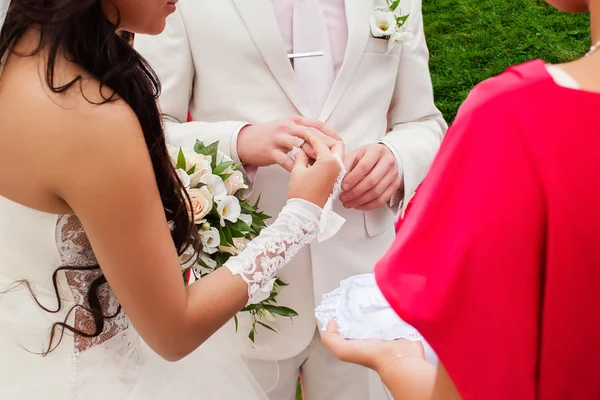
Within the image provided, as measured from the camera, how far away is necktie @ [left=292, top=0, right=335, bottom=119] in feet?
6.31

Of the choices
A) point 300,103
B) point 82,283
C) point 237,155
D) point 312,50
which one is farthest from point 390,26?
point 82,283

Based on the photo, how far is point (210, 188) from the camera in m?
1.71

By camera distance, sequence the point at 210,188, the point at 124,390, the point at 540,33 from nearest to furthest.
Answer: the point at 124,390
the point at 210,188
the point at 540,33

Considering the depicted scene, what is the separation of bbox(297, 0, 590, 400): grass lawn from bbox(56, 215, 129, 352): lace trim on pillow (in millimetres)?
3562

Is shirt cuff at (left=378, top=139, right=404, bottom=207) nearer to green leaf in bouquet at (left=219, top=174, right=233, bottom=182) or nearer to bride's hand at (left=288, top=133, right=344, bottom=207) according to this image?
bride's hand at (left=288, top=133, right=344, bottom=207)

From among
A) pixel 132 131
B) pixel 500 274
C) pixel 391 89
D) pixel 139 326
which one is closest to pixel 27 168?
pixel 132 131

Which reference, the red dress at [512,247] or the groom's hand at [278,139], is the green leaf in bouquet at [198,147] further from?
the red dress at [512,247]

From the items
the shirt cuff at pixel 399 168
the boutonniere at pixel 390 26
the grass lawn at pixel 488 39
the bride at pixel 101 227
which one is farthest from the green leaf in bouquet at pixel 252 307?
the grass lawn at pixel 488 39

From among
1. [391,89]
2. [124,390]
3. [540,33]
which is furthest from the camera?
[540,33]

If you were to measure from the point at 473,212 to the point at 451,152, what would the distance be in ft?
0.27

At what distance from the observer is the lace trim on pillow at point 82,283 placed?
1.41 m

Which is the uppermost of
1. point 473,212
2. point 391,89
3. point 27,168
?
point 473,212

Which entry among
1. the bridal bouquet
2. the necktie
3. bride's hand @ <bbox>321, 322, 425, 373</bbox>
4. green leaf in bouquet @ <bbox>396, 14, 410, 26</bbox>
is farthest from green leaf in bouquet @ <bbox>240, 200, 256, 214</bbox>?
green leaf in bouquet @ <bbox>396, 14, 410, 26</bbox>

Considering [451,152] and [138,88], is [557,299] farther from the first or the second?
[138,88]
